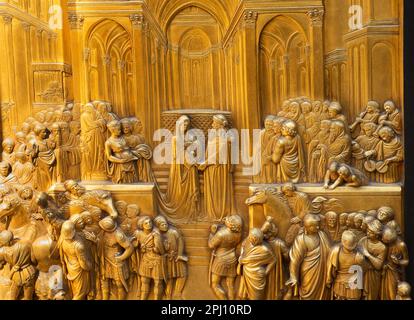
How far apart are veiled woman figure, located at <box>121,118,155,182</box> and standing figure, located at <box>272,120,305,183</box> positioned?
5.50ft

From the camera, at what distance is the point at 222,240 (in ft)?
20.3

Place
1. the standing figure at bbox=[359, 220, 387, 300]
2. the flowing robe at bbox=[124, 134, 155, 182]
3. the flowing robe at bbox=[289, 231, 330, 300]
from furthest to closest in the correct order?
the flowing robe at bbox=[124, 134, 155, 182]
the flowing robe at bbox=[289, 231, 330, 300]
the standing figure at bbox=[359, 220, 387, 300]

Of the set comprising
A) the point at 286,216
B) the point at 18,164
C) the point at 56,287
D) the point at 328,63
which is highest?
the point at 328,63

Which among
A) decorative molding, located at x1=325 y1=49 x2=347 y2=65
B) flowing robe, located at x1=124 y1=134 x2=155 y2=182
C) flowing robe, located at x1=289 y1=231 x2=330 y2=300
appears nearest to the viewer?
flowing robe, located at x1=289 y1=231 x2=330 y2=300

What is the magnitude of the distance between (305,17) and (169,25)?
182 centimetres

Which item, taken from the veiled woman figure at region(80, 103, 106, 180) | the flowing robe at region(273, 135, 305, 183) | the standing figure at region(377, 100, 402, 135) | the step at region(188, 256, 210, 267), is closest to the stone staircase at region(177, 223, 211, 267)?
the step at region(188, 256, 210, 267)

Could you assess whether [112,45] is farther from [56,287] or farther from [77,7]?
[56,287]

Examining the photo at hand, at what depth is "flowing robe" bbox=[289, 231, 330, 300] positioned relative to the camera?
605cm

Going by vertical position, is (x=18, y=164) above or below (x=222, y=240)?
above

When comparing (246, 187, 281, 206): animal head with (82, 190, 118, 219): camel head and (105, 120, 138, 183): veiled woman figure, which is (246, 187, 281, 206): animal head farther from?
(82, 190, 118, 219): camel head

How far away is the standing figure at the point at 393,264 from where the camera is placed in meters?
6.04

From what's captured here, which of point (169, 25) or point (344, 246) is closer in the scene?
point (344, 246)

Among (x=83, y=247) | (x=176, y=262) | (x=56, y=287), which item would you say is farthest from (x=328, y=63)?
(x=56, y=287)

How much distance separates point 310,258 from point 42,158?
3792mm
